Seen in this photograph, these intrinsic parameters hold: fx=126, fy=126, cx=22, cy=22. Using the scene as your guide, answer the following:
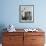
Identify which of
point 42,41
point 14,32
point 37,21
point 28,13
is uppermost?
point 28,13

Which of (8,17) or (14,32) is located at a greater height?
(8,17)

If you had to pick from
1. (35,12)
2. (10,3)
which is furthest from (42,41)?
(10,3)

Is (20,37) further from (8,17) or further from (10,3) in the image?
(10,3)

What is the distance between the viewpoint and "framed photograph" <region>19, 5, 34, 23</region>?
405 cm

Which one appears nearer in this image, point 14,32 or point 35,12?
point 14,32

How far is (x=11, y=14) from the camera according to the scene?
410 cm

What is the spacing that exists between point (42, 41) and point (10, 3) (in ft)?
5.15

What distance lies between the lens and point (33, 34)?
359 centimetres

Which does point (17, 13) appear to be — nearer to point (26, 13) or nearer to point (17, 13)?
point (17, 13)

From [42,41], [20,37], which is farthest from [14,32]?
[42,41]

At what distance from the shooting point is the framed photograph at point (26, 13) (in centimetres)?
405

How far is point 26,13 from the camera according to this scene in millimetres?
4074

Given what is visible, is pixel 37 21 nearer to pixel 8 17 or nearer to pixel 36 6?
pixel 36 6

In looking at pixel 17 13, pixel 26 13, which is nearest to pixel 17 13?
pixel 17 13
